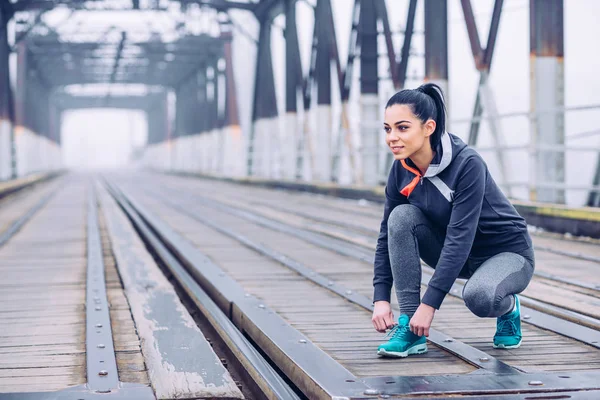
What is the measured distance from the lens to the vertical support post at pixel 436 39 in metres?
11.8

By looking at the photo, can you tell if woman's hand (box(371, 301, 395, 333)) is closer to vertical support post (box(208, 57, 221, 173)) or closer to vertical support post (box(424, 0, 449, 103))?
vertical support post (box(424, 0, 449, 103))

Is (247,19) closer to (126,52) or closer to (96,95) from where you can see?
(126,52)

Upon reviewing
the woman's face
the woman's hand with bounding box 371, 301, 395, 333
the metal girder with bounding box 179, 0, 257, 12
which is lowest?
the woman's hand with bounding box 371, 301, 395, 333

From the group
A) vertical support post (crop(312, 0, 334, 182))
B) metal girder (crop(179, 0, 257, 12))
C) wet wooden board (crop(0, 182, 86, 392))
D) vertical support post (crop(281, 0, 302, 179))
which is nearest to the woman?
wet wooden board (crop(0, 182, 86, 392))

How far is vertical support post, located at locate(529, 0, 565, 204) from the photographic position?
8828 millimetres

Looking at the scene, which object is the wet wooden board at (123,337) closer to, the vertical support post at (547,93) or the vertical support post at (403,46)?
the vertical support post at (547,93)

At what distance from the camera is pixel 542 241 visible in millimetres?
7527

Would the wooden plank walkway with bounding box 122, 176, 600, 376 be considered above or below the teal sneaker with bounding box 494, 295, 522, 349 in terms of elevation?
below

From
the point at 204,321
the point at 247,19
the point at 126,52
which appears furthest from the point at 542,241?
the point at 126,52

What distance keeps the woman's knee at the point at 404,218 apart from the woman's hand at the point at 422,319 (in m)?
0.33

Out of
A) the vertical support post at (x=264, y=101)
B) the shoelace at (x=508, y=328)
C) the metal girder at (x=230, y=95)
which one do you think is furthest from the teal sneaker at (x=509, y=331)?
the metal girder at (x=230, y=95)

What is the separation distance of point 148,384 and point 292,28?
1720cm

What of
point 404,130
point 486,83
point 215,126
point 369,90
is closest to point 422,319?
point 404,130

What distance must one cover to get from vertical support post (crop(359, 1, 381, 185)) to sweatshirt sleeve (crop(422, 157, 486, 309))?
434 inches
